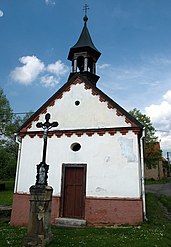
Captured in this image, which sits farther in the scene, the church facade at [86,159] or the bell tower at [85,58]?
the bell tower at [85,58]

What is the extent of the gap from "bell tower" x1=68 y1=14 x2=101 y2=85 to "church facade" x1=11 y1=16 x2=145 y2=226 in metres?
1.05

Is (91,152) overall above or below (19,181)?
above

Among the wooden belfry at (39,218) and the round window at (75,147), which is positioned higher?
the round window at (75,147)

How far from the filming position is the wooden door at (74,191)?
417 inches

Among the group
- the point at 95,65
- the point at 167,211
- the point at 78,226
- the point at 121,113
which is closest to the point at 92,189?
the point at 78,226

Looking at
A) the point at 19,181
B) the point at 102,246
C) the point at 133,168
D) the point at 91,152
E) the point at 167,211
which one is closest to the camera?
the point at 102,246

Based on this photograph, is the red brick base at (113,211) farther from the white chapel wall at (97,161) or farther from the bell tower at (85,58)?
the bell tower at (85,58)

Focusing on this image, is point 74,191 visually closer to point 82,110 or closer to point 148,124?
point 82,110

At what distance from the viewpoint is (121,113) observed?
11086 millimetres

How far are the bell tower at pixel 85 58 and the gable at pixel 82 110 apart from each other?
1.32m

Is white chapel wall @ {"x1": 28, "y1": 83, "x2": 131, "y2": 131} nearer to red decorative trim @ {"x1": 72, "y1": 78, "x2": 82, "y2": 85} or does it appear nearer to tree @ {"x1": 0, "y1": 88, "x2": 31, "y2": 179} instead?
red decorative trim @ {"x1": 72, "y1": 78, "x2": 82, "y2": 85}

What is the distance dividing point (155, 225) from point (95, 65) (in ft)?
30.2

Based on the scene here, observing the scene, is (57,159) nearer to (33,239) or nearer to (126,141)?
(126,141)

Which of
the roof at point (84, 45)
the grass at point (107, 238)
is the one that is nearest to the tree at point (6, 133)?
the roof at point (84, 45)
